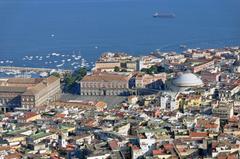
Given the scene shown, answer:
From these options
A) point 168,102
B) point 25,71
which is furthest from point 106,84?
point 25,71

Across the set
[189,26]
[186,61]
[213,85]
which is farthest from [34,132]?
[189,26]

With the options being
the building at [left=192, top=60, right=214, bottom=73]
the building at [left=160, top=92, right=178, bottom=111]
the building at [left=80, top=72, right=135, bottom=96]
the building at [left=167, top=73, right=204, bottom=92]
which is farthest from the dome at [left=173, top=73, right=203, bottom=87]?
the building at [left=160, top=92, right=178, bottom=111]

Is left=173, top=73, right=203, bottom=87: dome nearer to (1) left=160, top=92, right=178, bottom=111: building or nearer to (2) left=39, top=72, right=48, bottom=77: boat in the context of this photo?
(1) left=160, top=92, right=178, bottom=111: building

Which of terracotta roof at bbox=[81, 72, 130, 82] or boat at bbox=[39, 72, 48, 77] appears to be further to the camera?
boat at bbox=[39, 72, 48, 77]

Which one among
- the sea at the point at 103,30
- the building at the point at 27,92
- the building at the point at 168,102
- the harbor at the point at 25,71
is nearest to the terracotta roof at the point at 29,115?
the building at the point at 27,92

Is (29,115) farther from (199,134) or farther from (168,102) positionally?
(199,134)
